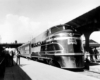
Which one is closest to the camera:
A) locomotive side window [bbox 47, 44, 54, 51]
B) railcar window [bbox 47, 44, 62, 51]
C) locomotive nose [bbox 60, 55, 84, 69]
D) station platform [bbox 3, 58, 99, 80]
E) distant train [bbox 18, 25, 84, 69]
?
station platform [bbox 3, 58, 99, 80]

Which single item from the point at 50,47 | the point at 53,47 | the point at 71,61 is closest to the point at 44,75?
the point at 71,61

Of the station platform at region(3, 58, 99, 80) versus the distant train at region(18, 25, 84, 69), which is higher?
the distant train at region(18, 25, 84, 69)

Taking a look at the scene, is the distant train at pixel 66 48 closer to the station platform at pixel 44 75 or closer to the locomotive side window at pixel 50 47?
the locomotive side window at pixel 50 47

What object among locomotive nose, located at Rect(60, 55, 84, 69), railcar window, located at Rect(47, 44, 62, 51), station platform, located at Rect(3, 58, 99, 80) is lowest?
station platform, located at Rect(3, 58, 99, 80)

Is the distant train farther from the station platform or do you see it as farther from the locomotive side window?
the station platform

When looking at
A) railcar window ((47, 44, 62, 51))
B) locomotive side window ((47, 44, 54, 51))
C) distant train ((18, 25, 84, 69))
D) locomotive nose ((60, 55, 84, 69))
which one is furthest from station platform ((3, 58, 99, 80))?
locomotive side window ((47, 44, 54, 51))

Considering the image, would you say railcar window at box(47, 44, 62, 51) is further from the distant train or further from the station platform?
the station platform

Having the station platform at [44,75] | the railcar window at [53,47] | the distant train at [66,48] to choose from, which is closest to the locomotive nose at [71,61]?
the distant train at [66,48]

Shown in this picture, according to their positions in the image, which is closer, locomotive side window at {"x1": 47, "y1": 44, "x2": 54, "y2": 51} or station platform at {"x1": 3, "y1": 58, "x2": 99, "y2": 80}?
station platform at {"x1": 3, "y1": 58, "x2": 99, "y2": 80}

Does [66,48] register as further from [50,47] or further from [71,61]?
[50,47]

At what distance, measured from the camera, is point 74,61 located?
10.7 meters

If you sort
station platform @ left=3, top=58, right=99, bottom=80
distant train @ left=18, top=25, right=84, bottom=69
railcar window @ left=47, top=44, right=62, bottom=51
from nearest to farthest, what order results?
station platform @ left=3, top=58, right=99, bottom=80
distant train @ left=18, top=25, right=84, bottom=69
railcar window @ left=47, top=44, right=62, bottom=51

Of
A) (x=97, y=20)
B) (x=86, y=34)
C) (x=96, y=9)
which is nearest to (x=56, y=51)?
(x=96, y=9)

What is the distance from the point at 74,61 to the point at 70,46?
115 cm
